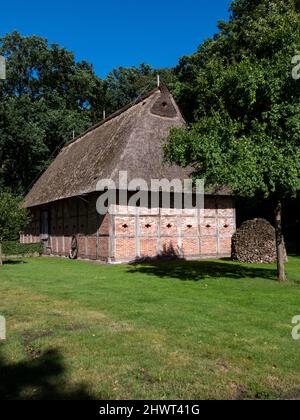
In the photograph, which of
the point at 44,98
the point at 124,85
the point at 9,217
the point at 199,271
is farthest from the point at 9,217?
the point at 124,85

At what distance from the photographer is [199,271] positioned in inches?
565

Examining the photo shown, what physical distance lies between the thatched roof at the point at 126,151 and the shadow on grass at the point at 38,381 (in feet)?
37.9

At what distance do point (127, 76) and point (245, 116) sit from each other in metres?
33.5

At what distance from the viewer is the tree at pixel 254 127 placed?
1033 centimetres

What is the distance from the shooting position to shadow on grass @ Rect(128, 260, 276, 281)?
12.9 m

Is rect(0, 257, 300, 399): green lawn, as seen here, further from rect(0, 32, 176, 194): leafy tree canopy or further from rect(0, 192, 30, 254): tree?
rect(0, 32, 176, 194): leafy tree canopy

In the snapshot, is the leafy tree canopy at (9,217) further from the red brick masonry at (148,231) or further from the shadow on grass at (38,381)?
the shadow on grass at (38,381)

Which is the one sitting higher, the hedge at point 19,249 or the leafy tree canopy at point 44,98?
the leafy tree canopy at point 44,98

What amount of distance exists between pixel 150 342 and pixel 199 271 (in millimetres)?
8763

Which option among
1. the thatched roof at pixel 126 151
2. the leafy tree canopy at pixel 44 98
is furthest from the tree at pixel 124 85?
the thatched roof at pixel 126 151

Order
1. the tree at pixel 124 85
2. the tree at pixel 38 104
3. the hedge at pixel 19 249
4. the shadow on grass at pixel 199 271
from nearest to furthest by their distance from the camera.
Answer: the shadow on grass at pixel 199 271
the hedge at pixel 19 249
the tree at pixel 38 104
the tree at pixel 124 85
